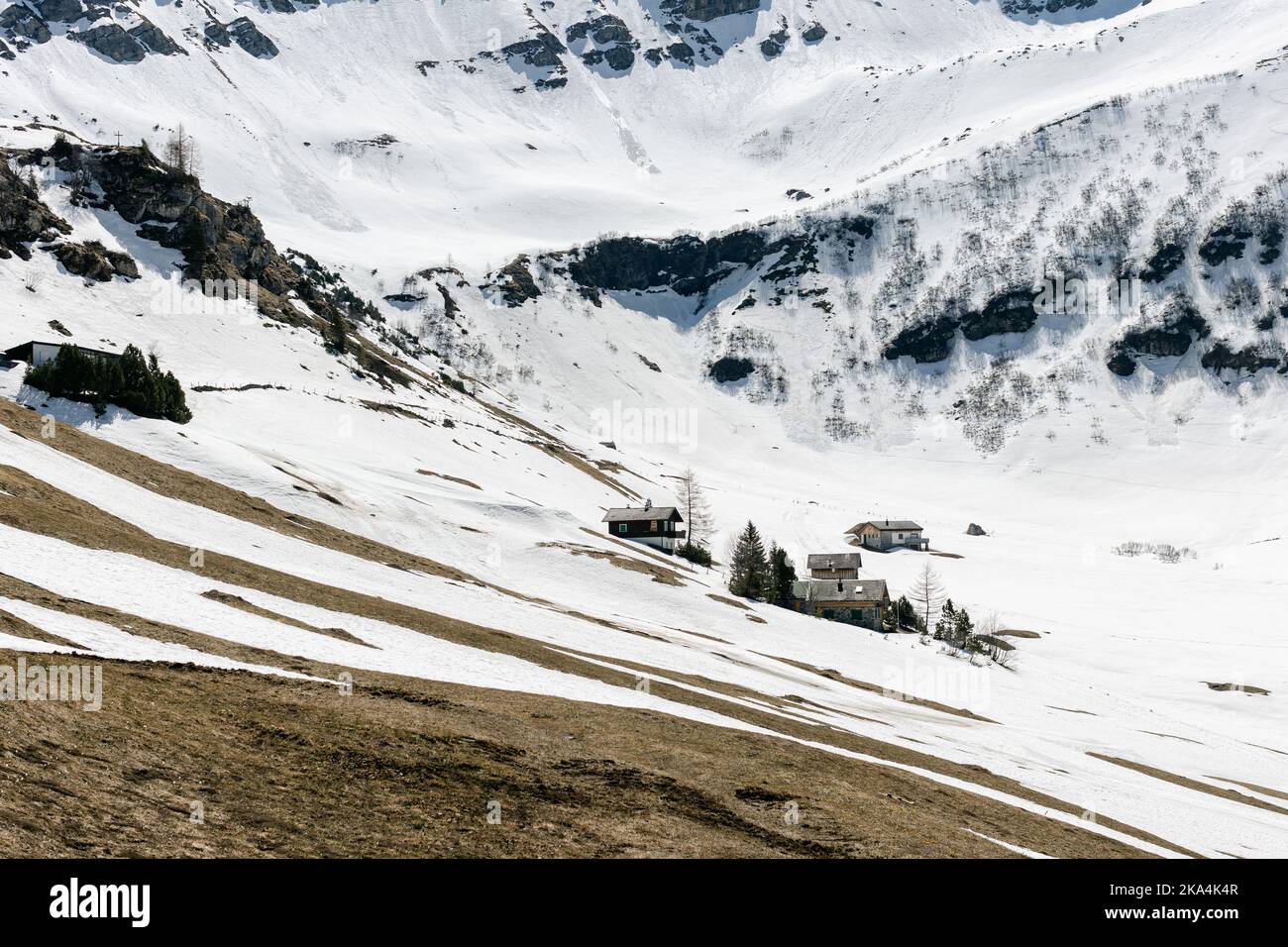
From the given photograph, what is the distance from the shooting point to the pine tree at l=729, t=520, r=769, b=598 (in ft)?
249

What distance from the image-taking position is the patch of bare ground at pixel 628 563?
6731cm

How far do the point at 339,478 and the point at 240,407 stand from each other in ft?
90.9

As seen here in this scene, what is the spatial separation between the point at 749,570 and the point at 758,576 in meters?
2.21

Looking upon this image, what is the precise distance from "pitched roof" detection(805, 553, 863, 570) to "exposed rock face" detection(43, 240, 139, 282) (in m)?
95.2

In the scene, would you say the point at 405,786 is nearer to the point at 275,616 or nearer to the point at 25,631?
the point at 25,631

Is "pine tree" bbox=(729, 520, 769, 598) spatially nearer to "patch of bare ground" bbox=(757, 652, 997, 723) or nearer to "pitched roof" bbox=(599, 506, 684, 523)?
"pitched roof" bbox=(599, 506, 684, 523)

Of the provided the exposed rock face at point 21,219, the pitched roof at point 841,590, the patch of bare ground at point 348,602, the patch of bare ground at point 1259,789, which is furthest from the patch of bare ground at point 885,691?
the exposed rock face at point 21,219

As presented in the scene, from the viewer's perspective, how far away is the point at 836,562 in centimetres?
10056

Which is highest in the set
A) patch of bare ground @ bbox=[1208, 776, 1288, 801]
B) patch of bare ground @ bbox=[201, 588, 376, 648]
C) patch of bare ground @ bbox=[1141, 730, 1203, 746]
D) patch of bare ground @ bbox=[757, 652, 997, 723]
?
patch of bare ground @ bbox=[201, 588, 376, 648]

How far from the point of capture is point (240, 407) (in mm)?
87688

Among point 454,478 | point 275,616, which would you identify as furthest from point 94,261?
point 275,616

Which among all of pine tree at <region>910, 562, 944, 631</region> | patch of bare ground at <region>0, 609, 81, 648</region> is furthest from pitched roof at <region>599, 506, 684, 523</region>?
patch of bare ground at <region>0, 609, 81, 648</region>
